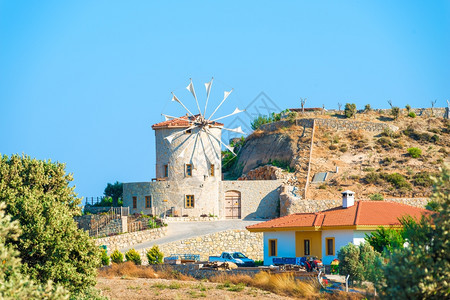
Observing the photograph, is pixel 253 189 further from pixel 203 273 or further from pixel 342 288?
pixel 342 288

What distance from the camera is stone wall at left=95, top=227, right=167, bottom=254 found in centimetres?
3912

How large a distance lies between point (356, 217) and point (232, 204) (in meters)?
15.3

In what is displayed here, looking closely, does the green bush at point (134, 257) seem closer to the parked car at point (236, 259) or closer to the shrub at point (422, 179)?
the parked car at point (236, 259)

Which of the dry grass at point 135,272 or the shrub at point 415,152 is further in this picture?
the shrub at point 415,152

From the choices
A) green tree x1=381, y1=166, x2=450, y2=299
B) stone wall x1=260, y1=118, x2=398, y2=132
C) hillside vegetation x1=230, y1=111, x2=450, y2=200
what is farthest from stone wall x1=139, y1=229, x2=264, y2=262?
green tree x1=381, y1=166, x2=450, y2=299

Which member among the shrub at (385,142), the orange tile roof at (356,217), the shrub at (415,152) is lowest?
the orange tile roof at (356,217)

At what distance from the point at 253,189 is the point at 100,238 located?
12572mm

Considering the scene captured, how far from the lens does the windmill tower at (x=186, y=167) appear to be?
4722 cm

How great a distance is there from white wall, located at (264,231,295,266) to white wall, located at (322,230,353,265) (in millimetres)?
1588

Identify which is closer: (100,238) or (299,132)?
(100,238)

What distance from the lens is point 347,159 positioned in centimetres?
5534

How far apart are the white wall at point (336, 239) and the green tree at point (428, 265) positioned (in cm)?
1866

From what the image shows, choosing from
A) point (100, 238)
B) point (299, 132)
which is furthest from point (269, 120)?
point (100, 238)

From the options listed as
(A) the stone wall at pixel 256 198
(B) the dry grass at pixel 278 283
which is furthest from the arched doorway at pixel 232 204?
(B) the dry grass at pixel 278 283
